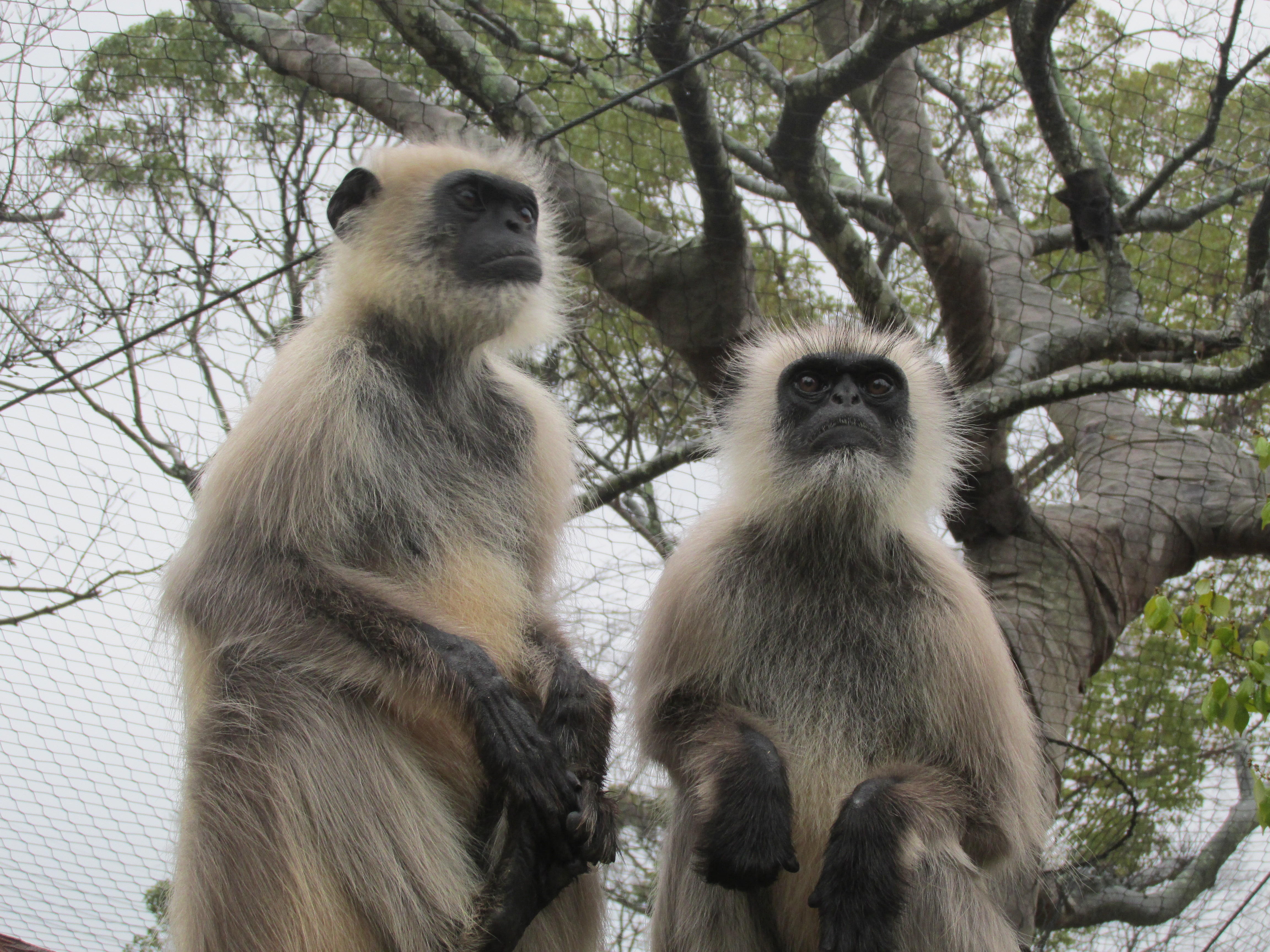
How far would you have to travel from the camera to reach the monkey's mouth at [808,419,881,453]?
268cm

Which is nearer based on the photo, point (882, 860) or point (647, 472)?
point (882, 860)

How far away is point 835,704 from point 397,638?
1.13 meters

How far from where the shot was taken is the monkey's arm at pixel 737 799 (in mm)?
2264

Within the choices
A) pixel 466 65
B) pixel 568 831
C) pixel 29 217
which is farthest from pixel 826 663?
pixel 29 217

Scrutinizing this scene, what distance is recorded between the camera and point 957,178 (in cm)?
847

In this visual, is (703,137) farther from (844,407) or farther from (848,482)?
(848,482)

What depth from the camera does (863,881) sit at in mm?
2176

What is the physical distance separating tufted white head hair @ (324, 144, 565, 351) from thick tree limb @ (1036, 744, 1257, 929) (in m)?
5.29

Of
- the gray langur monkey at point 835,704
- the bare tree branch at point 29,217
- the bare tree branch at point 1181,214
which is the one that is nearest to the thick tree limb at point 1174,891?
the bare tree branch at point 1181,214

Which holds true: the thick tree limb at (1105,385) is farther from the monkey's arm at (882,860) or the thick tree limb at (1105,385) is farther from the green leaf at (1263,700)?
the monkey's arm at (882,860)

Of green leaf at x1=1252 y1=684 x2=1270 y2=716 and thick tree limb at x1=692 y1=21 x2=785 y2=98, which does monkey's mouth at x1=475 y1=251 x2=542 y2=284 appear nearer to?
green leaf at x1=1252 y1=684 x2=1270 y2=716

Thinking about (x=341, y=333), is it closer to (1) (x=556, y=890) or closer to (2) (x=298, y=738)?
(2) (x=298, y=738)

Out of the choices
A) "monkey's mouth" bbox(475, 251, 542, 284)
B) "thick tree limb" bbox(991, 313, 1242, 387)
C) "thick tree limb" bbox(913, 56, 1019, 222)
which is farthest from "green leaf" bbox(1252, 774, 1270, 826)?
"thick tree limb" bbox(913, 56, 1019, 222)

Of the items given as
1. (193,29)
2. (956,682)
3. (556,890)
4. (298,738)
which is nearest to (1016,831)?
(956,682)
